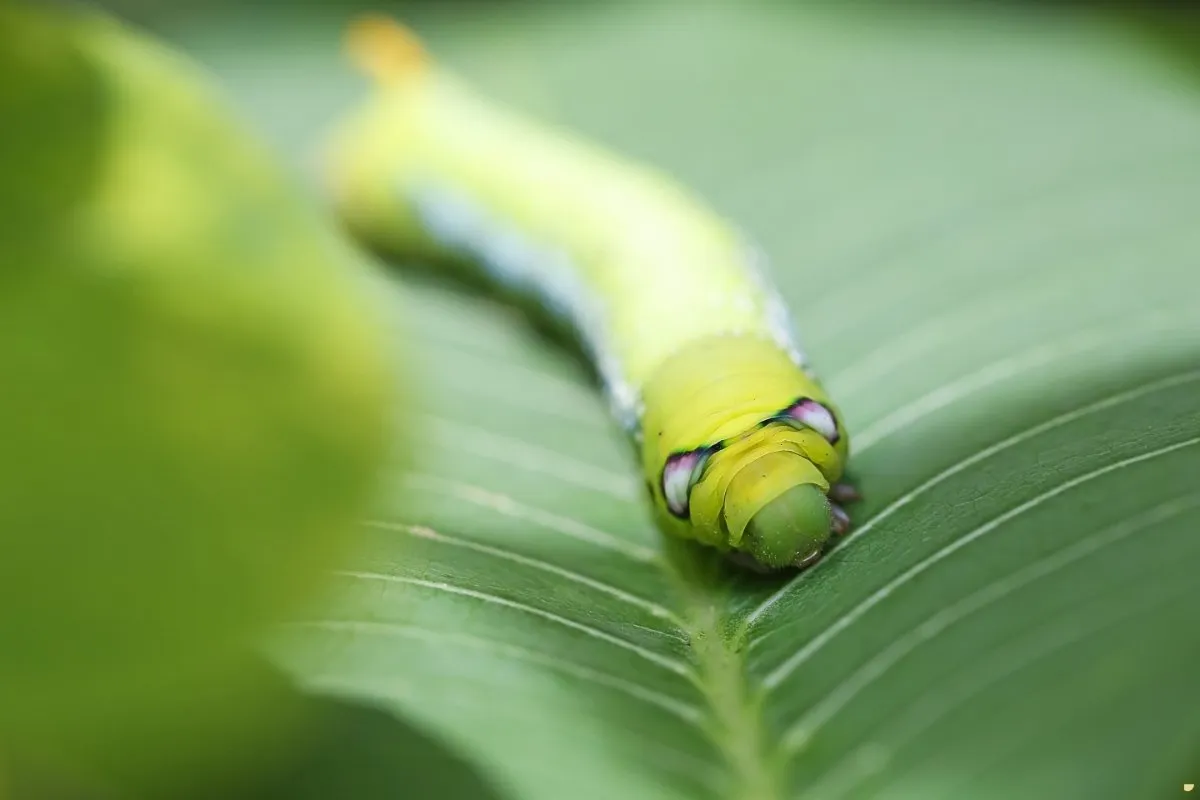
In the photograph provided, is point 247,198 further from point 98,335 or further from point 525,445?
point 525,445

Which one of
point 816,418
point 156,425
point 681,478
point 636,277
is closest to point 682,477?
point 681,478

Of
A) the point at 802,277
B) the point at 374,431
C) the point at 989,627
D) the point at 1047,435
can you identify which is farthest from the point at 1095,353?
the point at 374,431

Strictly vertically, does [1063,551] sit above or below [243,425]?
above

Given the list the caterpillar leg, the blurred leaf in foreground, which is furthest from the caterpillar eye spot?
the blurred leaf in foreground

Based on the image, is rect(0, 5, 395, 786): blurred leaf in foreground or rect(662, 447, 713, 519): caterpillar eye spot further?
rect(662, 447, 713, 519): caterpillar eye spot

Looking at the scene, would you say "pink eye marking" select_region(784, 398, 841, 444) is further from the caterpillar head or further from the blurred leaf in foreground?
the blurred leaf in foreground

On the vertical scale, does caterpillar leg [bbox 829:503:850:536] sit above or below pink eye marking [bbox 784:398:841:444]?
below

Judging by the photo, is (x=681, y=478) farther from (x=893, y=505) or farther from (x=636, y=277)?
(x=636, y=277)
